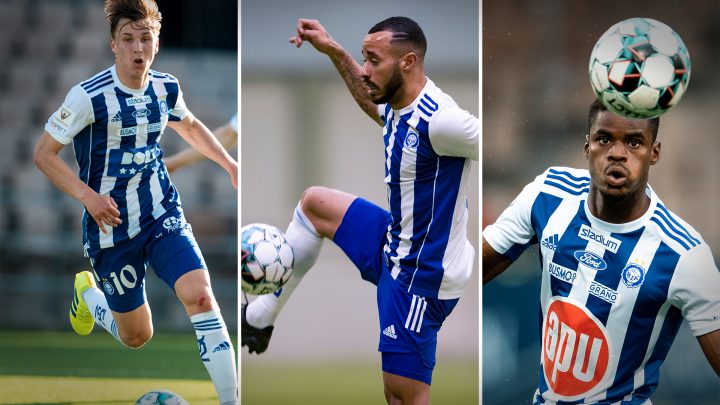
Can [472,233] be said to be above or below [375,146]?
below

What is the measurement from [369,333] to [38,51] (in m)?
2.14

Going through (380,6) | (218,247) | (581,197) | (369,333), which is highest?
(380,6)

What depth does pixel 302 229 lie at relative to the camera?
14.5 feet

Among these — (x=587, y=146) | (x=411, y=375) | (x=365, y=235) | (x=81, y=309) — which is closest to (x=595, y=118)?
(x=587, y=146)

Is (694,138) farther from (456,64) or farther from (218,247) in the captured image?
(218,247)

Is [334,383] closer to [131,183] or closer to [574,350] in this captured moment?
[574,350]

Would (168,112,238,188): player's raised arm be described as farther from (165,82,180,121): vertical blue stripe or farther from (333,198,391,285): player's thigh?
(333,198,391,285): player's thigh

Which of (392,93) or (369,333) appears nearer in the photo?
(392,93)

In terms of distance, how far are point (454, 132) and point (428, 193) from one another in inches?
11.9

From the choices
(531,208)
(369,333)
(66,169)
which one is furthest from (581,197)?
(66,169)

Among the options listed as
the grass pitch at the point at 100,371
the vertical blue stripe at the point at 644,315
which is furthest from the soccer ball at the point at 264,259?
the vertical blue stripe at the point at 644,315

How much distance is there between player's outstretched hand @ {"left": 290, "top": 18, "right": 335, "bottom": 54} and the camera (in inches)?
172

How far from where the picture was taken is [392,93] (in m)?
4.17

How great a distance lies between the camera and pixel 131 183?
4270 millimetres
